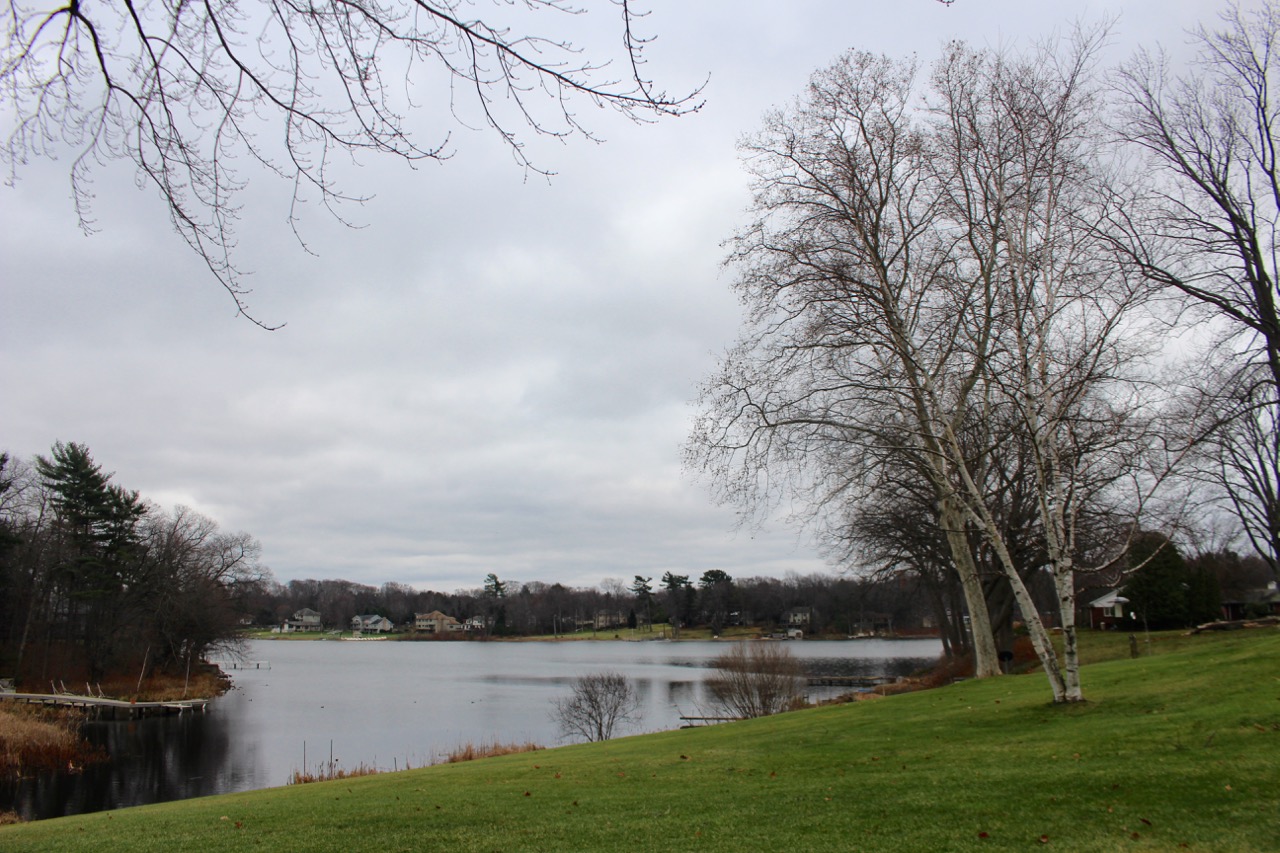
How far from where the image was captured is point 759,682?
108 ft

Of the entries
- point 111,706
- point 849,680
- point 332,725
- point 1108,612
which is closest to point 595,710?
point 332,725

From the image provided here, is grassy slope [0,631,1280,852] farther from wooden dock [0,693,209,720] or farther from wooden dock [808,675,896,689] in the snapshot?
wooden dock [0,693,209,720]

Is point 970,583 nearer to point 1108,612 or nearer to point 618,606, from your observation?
point 1108,612

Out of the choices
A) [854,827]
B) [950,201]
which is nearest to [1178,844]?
[854,827]

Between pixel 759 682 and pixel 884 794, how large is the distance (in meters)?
26.1

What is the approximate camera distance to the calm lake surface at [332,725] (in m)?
24.9

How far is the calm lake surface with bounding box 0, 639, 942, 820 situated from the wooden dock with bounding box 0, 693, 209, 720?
191cm

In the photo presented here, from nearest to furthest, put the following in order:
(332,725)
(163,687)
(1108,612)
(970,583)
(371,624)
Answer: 1. (970,583)
2. (332,725)
3. (163,687)
4. (1108,612)
5. (371,624)

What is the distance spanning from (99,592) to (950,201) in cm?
5375

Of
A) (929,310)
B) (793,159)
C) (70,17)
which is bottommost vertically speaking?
(70,17)

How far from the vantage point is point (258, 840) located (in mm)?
8102

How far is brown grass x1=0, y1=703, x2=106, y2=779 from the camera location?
27.1 m

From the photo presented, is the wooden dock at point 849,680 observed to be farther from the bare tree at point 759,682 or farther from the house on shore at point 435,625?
the house on shore at point 435,625

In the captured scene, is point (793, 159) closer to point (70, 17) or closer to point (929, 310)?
point (929, 310)
